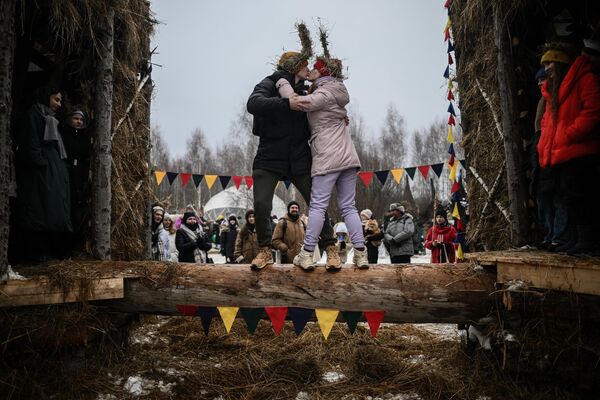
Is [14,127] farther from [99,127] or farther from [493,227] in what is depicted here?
[493,227]

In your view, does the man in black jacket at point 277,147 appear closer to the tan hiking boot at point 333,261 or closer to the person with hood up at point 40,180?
the tan hiking boot at point 333,261

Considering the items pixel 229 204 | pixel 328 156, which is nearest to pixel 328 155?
pixel 328 156

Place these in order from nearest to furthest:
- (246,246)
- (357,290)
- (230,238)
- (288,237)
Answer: (357,290), (288,237), (246,246), (230,238)

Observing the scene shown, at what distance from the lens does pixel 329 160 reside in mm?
3465

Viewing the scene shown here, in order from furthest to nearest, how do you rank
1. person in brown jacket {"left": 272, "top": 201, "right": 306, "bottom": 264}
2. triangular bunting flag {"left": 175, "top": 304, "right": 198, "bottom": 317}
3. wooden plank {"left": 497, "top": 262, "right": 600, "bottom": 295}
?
person in brown jacket {"left": 272, "top": 201, "right": 306, "bottom": 264}
triangular bunting flag {"left": 175, "top": 304, "right": 198, "bottom": 317}
wooden plank {"left": 497, "top": 262, "right": 600, "bottom": 295}

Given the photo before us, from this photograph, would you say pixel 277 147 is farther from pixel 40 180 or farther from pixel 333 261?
pixel 40 180

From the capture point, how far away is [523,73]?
4465mm

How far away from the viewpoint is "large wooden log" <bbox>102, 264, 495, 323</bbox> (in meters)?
3.27

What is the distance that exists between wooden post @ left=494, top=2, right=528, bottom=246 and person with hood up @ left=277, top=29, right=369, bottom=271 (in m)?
1.84

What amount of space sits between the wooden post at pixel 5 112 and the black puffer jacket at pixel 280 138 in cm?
194

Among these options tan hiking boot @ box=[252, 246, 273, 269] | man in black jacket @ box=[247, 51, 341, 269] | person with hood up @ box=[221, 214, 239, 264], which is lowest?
person with hood up @ box=[221, 214, 239, 264]

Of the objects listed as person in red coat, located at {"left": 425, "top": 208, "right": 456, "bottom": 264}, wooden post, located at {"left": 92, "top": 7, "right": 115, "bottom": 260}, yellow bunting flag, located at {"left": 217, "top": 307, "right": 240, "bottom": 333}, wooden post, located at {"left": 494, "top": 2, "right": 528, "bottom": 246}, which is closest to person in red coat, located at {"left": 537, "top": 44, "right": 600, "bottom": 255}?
wooden post, located at {"left": 494, "top": 2, "right": 528, "bottom": 246}

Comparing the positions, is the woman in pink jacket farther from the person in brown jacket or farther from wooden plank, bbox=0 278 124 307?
the person in brown jacket

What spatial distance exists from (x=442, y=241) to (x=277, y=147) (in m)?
4.63
